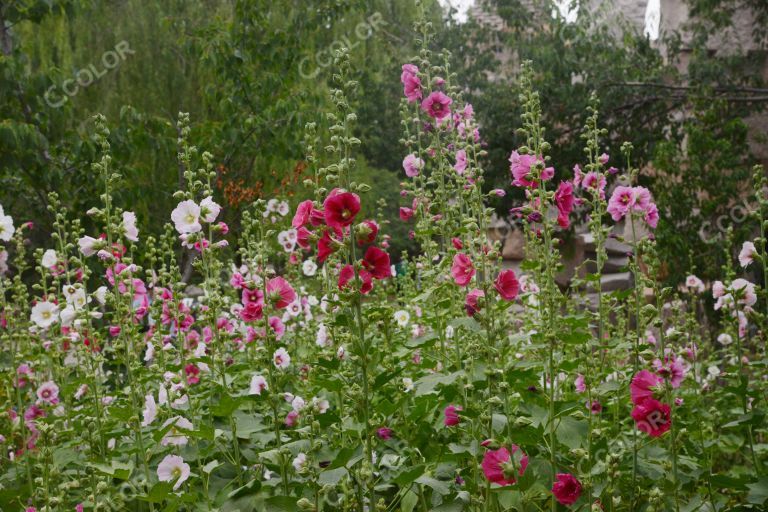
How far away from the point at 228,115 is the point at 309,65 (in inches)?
44.6

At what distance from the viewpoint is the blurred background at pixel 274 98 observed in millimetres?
5312

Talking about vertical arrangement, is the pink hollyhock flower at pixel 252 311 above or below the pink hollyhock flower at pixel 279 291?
below

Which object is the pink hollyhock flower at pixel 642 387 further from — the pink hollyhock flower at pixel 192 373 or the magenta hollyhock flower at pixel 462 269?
the pink hollyhock flower at pixel 192 373

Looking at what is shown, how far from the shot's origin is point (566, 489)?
189 cm

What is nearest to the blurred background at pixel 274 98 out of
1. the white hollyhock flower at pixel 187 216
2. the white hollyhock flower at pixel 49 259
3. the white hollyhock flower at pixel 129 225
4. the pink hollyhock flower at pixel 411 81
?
the white hollyhock flower at pixel 49 259

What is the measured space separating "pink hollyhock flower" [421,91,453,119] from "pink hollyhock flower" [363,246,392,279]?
0.97 meters

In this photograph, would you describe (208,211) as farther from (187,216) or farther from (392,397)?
(392,397)

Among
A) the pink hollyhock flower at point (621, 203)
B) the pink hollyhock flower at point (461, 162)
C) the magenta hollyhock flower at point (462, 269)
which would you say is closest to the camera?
the magenta hollyhock flower at point (462, 269)

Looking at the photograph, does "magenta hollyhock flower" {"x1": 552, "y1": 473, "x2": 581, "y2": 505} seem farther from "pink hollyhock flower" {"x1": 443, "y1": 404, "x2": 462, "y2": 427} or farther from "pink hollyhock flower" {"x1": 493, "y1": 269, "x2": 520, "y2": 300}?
"pink hollyhock flower" {"x1": 493, "y1": 269, "x2": 520, "y2": 300}

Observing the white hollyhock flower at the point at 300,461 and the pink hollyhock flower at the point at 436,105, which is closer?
the white hollyhock flower at the point at 300,461

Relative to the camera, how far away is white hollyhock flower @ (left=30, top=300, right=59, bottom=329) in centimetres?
311

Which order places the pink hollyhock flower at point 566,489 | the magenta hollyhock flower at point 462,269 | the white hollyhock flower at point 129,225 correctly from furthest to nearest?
the white hollyhock flower at point 129,225 < the magenta hollyhock flower at point 462,269 < the pink hollyhock flower at point 566,489

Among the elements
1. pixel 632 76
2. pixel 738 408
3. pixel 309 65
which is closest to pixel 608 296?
pixel 738 408

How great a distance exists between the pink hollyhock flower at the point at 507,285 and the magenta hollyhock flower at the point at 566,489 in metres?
0.46
